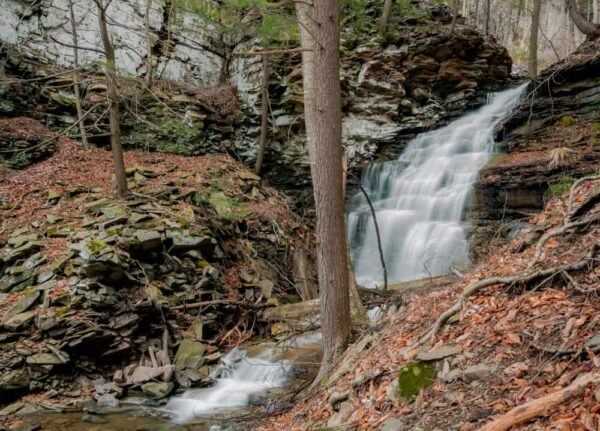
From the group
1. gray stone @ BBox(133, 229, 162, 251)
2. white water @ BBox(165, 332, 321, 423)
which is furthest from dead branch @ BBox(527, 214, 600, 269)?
gray stone @ BBox(133, 229, 162, 251)

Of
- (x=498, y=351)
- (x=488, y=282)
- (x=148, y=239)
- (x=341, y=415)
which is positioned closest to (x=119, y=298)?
(x=148, y=239)

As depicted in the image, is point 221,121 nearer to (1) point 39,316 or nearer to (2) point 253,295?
(2) point 253,295

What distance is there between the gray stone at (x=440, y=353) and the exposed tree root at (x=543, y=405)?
0.94 m

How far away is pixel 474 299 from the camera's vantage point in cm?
352

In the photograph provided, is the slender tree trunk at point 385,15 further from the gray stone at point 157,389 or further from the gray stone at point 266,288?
the gray stone at point 157,389

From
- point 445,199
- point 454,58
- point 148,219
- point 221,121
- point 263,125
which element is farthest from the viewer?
point 454,58

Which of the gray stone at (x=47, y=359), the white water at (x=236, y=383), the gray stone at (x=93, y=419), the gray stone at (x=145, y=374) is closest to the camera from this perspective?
the gray stone at (x=93, y=419)

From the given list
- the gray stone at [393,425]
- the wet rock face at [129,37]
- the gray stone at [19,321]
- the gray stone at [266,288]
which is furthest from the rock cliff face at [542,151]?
the wet rock face at [129,37]

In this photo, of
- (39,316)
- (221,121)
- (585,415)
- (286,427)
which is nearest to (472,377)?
(585,415)

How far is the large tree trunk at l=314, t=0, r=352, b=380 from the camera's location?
4336 millimetres

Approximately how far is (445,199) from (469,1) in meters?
27.8

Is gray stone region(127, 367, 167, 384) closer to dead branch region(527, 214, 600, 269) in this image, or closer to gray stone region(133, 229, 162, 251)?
gray stone region(133, 229, 162, 251)

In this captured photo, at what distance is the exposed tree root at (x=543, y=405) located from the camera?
1.95 m

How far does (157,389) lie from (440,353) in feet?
17.2
